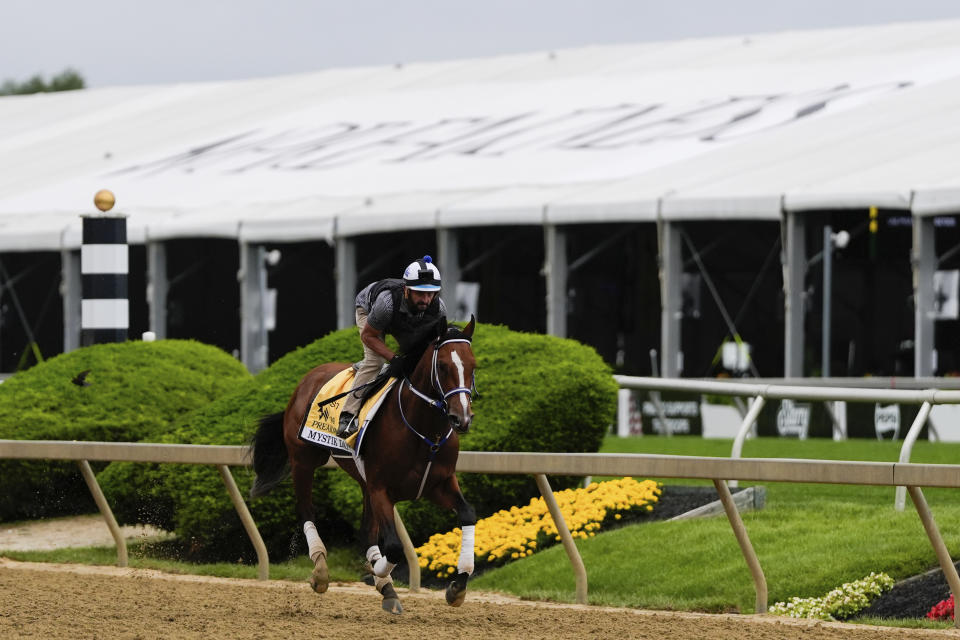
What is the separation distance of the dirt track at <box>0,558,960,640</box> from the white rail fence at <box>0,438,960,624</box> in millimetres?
284

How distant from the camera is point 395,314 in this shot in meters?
7.61

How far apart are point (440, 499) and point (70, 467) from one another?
15.9 ft

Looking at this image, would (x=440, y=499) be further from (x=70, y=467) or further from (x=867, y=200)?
(x=867, y=200)

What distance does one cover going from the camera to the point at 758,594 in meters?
7.73

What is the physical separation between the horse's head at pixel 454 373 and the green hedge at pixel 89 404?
446 cm

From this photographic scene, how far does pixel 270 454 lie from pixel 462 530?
1573mm

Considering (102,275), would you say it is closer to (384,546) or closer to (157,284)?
(384,546)

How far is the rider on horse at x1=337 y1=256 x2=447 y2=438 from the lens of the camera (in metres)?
7.47

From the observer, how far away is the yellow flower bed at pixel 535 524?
9281mm

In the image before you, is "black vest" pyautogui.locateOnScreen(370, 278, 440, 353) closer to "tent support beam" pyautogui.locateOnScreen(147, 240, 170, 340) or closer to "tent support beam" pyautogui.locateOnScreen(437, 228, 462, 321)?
"tent support beam" pyautogui.locateOnScreen(437, 228, 462, 321)

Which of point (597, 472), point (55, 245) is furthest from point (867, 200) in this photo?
point (55, 245)

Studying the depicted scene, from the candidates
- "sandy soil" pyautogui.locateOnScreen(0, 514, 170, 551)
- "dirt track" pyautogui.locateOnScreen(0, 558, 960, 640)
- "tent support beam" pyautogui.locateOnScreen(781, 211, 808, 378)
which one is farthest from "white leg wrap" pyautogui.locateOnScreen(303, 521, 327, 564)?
"tent support beam" pyautogui.locateOnScreen(781, 211, 808, 378)

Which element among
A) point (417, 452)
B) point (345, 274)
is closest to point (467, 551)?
point (417, 452)

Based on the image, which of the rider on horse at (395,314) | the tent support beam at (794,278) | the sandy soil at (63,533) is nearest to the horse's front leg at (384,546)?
the rider on horse at (395,314)
